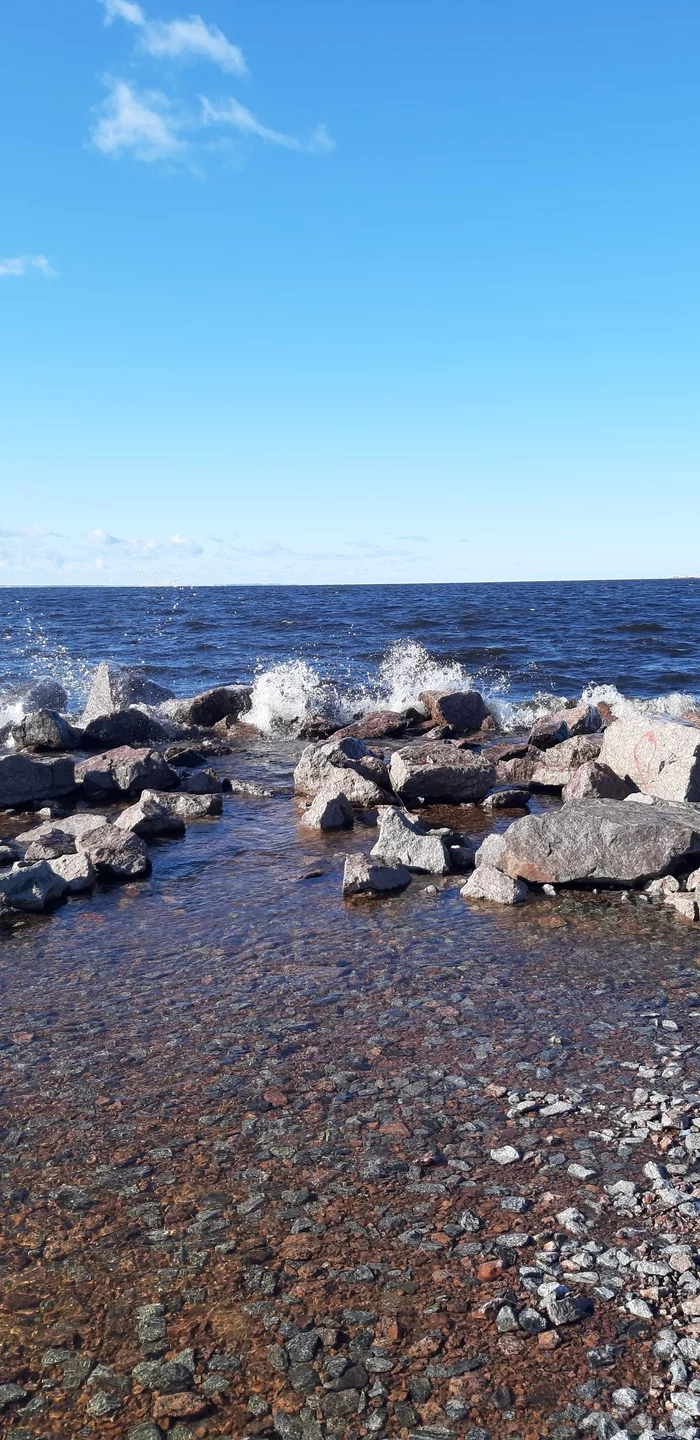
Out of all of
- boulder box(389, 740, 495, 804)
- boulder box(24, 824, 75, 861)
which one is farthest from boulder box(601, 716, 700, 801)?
boulder box(24, 824, 75, 861)

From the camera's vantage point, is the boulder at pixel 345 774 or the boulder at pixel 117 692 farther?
the boulder at pixel 117 692

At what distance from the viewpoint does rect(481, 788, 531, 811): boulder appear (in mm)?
13062

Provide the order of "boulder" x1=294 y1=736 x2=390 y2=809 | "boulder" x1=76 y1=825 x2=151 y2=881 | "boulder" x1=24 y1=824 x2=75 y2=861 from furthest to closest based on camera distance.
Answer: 1. "boulder" x1=294 y1=736 x2=390 y2=809
2. "boulder" x1=24 y1=824 x2=75 y2=861
3. "boulder" x1=76 y1=825 x2=151 y2=881

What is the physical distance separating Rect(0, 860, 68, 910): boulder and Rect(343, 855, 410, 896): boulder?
280cm

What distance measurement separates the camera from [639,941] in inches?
310

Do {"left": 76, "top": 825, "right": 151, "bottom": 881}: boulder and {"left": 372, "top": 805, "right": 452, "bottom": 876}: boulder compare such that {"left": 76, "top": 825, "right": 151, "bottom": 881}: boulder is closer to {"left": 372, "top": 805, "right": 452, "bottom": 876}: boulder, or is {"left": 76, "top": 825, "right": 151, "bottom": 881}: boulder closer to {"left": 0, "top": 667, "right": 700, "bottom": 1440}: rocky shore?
{"left": 0, "top": 667, "right": 700, "bottom": 1440}: rocky shore

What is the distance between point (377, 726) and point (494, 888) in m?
9.91

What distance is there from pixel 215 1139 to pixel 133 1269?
100 centimetres

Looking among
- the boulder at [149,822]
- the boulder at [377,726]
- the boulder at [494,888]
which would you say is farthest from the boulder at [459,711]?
the boulder at [494,888]

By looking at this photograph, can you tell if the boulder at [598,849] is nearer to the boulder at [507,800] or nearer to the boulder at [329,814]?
the boulder at [329,814]

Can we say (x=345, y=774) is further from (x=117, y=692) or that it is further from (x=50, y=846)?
(x=117, y=692)

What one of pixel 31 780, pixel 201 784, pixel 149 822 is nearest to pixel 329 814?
pixel 149 822

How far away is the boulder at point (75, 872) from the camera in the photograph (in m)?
9.35

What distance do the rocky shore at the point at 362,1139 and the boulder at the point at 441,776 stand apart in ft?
8.67
